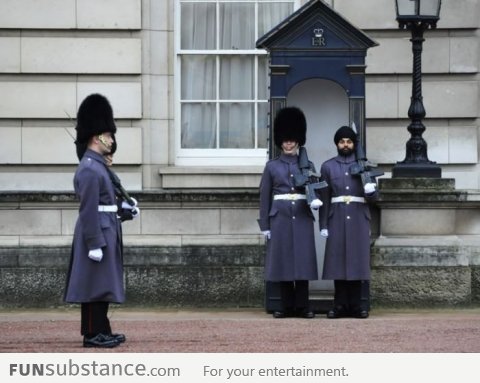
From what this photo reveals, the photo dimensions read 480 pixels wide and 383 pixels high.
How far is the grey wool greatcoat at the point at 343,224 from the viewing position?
547 inches

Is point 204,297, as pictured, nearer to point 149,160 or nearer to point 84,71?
point 149,160

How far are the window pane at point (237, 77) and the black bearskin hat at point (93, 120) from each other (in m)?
3.89

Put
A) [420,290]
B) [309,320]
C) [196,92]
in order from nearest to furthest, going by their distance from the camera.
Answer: [309,320]
[420,290]
[196,92]

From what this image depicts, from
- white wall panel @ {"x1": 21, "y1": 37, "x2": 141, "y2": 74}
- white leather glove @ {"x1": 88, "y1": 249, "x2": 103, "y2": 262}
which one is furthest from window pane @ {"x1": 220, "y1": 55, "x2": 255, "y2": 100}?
white leather glove @ {"x1": 88, "y1": 249, "x2": 103, "y2": 262}

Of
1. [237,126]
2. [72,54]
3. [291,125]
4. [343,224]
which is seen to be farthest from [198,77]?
[343,224]

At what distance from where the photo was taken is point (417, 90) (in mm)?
A: 14508

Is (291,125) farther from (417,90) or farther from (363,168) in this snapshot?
(417,90)

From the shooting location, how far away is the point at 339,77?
1419cm

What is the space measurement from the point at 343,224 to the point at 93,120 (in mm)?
Result: 3070

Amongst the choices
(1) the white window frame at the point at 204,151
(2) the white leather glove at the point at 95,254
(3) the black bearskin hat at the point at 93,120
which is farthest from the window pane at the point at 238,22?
(2) the white leather glove at the point at 95,254

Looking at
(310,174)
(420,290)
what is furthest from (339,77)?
(420,290)

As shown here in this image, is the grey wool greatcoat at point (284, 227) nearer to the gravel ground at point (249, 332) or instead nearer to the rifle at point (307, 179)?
the rifle at point (307, 179)

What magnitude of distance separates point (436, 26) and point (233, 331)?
4.01m

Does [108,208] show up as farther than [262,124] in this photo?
No
